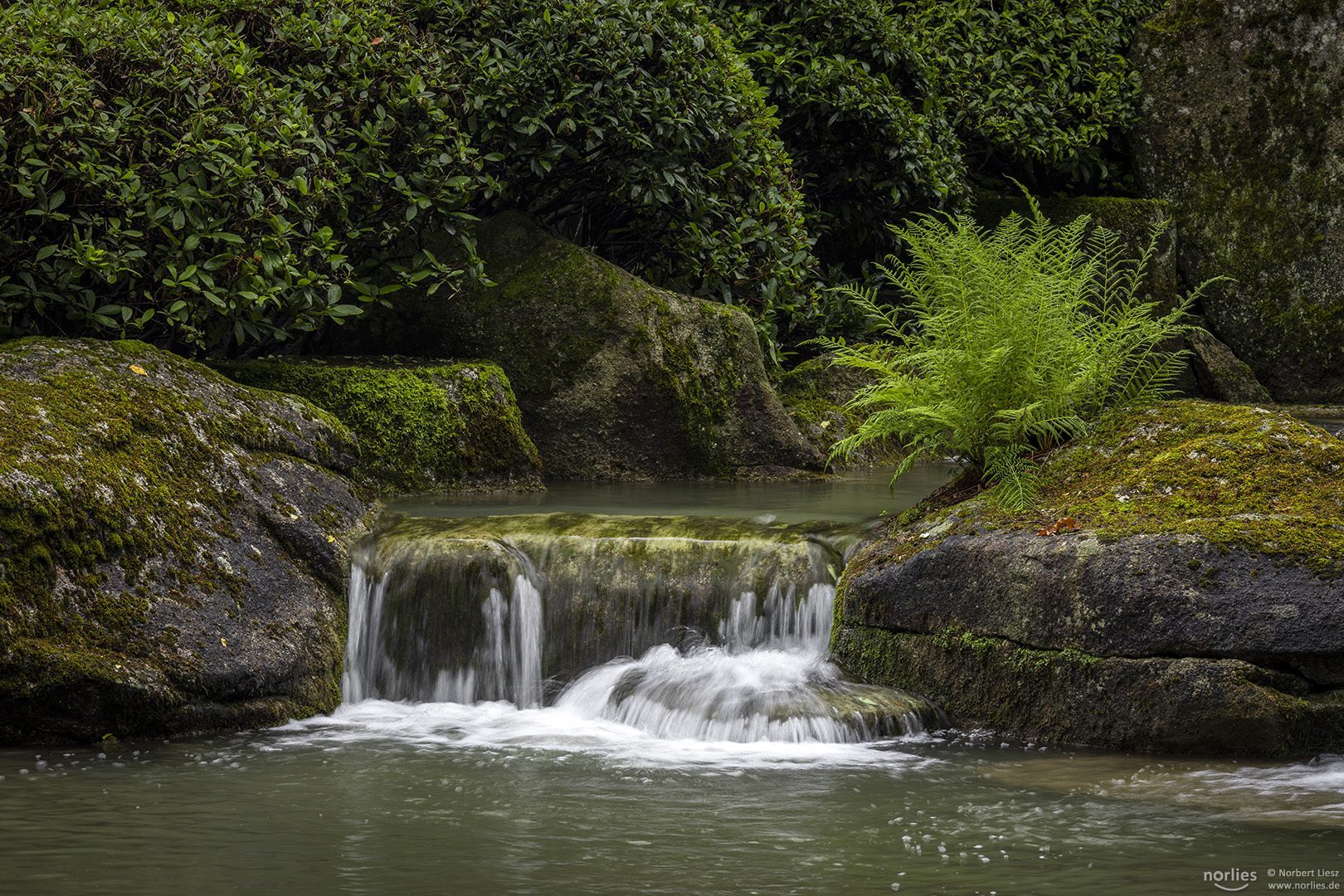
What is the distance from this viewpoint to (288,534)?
6.33 m

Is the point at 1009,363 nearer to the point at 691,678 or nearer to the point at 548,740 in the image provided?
the point at 691,678

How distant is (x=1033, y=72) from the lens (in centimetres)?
1372

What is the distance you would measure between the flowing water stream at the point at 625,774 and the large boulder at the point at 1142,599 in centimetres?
21

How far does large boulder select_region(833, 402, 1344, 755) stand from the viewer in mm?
4922

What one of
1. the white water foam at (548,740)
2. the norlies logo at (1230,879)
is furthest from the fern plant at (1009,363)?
the norlies logo at (1230,879)

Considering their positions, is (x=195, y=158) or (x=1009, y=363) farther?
(x=195, y=158)

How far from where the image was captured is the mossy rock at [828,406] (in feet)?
35.2

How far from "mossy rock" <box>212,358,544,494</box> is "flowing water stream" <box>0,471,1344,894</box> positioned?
1.05 metres

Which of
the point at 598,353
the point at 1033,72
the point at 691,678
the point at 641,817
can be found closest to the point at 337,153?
the point at 598,353

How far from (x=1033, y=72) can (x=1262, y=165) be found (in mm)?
2736

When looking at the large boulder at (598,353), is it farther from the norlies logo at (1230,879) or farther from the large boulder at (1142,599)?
the norlies logo at (1230,879)

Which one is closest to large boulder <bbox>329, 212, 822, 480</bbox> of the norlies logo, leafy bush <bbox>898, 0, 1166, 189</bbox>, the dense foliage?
the dense foliage

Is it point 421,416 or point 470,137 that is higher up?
point 470,137

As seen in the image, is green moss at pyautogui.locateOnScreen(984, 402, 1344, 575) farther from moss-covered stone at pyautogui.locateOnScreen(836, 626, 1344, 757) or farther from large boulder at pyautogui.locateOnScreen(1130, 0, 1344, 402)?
large boulder at pyautogui.locateOnScreen(1130, 0, 1344, 402)
